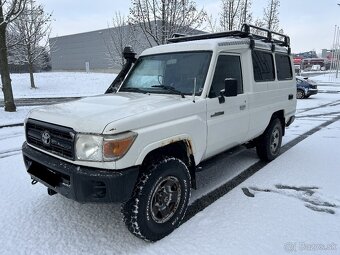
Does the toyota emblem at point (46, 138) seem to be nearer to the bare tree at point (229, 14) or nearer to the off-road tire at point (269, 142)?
the off-road tire at point (269, 142)

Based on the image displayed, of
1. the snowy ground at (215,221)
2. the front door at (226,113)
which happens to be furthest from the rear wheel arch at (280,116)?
the front door at (226,113)

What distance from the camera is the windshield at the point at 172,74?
400cm

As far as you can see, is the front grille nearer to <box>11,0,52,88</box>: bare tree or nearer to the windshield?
the windshield

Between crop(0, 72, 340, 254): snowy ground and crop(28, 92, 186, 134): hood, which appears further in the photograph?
crop(0, 72, 340, 254): snowy ground

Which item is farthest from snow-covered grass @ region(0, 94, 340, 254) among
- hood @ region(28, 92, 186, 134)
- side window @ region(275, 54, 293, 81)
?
side window @ region(275, 54, 293, 81)

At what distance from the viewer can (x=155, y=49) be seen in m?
4.84

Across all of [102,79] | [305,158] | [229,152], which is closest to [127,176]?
[229,152]

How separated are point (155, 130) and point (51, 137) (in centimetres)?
110

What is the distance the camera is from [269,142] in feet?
19.0

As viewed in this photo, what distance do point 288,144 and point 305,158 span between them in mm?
1204

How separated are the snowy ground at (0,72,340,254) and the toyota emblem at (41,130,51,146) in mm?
984

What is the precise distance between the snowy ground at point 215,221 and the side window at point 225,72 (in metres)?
1.47

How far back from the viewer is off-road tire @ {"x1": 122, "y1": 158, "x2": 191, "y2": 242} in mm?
3096

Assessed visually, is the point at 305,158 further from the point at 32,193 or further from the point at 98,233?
the point at 32,193
